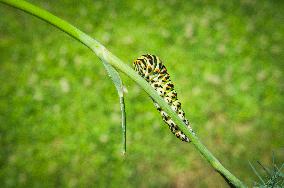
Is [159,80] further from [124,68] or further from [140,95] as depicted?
[140,95]

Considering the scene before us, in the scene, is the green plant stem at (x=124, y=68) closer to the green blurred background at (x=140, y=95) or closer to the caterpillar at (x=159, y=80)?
the caterpillar at (x=159, y=80)

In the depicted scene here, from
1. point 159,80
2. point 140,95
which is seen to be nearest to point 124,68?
point 159,80

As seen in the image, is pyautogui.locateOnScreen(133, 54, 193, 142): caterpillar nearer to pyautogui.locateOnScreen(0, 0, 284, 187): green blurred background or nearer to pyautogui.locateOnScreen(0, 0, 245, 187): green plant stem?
pyautogui.locateOnScreen(0, 0, 245, 187): green plant stem

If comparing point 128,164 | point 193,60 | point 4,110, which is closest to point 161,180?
point 128,164

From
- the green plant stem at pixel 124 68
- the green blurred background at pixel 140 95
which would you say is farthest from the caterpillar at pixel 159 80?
the green blurred background at pixel 140 95

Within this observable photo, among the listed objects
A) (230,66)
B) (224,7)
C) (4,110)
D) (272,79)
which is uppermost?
(224,7)

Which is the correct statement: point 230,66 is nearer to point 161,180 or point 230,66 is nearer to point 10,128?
point 161,180

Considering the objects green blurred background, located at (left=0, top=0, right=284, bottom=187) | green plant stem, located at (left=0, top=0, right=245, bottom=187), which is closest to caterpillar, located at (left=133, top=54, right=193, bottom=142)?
green plant stem, located at (left=0, top=0, right=245, bottom=187)
